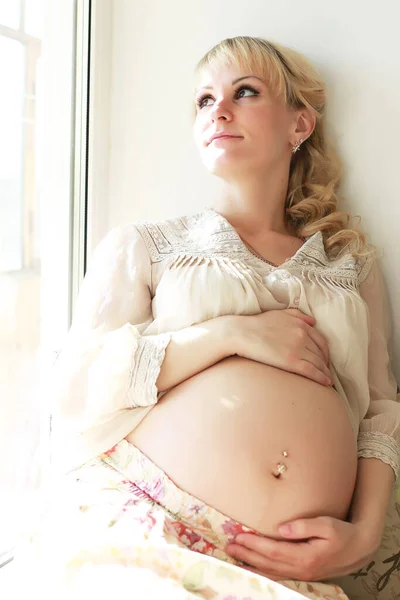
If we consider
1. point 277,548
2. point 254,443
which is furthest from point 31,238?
point 277,548

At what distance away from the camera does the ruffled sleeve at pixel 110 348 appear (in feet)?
3.72

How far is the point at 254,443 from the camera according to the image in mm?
1089

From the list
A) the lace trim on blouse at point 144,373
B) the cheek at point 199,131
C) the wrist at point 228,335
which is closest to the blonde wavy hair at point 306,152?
the cheek at point 199,131

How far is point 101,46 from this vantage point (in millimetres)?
1724

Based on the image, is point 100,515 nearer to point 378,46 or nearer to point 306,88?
point 306,88

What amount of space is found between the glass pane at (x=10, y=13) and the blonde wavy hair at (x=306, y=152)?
476 millimetres

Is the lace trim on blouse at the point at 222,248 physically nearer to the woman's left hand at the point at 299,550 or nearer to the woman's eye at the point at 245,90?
the woman's eye at the point at 245,90

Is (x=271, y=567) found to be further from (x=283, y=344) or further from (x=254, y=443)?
(x=283, y=344)

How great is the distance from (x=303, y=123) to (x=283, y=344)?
0.61 m

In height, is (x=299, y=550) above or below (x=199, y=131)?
below

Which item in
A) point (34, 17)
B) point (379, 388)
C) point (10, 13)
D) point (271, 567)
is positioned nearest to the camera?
point (271, 567)

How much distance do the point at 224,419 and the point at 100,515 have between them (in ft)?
0.91

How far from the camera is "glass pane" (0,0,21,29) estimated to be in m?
1.45

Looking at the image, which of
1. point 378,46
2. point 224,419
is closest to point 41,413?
point 224,419
